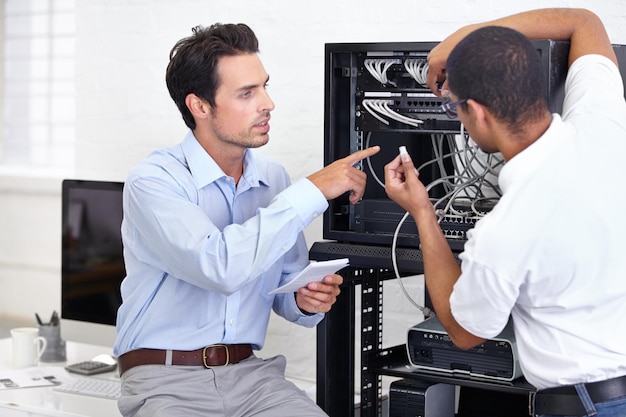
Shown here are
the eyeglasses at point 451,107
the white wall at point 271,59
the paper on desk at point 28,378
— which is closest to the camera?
the eyeglasses at point 451,107

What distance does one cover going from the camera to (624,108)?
1587 mm

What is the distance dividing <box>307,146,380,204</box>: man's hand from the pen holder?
1.39 m

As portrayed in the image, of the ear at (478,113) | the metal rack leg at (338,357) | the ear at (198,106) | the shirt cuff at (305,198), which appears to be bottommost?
the metal rack leg at (338,357)

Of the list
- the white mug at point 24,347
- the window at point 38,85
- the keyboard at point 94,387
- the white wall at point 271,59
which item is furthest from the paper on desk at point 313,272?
the window at point 38,85

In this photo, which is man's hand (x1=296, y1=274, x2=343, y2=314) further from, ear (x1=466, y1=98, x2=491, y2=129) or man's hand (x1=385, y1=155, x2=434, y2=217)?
ear (x1=466, y1=98, x2=491, y2=129)

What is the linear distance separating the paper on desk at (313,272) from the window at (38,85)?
2.45 meters

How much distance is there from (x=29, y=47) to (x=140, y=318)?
2.59m

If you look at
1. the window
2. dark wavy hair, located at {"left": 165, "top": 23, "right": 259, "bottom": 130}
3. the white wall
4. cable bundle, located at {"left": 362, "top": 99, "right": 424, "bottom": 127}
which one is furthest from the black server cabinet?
the window

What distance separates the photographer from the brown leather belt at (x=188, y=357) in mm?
1996

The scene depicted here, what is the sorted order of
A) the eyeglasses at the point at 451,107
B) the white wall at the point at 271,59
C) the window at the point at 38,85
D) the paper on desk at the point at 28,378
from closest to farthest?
the eyeglasses at the point at 451,107, the white wall at the point at 271,59, the paper on desk at the point at 28,378, the window at the point at 38,85

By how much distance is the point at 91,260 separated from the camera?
2734 millimetres

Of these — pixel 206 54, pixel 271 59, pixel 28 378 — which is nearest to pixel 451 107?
pixel 206 54

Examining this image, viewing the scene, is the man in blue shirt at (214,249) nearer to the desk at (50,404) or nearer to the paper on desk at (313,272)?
the paper on desk at (313,272)

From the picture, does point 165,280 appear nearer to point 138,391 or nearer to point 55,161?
point 138,391
